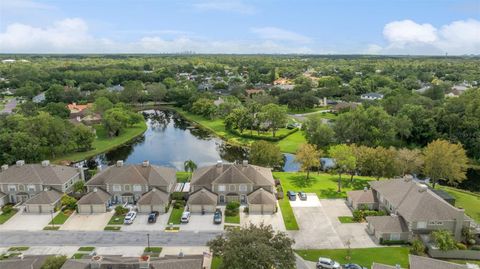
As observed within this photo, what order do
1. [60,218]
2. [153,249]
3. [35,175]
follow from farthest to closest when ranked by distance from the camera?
1. [35,175]
2. [60,218]
3. [153,249]

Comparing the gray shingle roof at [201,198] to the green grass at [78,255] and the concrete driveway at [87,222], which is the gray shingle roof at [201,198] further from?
the green grass at [78,255]

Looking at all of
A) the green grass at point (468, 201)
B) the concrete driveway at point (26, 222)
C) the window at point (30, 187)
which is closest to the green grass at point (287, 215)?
the green grass at point (468, 201)

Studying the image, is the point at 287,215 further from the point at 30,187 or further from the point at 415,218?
the point at 30,187

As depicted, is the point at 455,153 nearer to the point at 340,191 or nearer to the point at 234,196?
the point at 340,191

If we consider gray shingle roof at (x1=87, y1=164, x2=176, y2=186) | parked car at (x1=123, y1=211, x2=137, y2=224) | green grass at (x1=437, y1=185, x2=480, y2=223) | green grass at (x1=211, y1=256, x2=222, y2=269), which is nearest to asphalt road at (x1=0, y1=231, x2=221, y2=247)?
parked car at (x1=123, y1=211, x2=137, y2=224)

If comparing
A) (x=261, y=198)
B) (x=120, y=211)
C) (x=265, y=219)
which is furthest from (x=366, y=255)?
(x=120, y=211)
